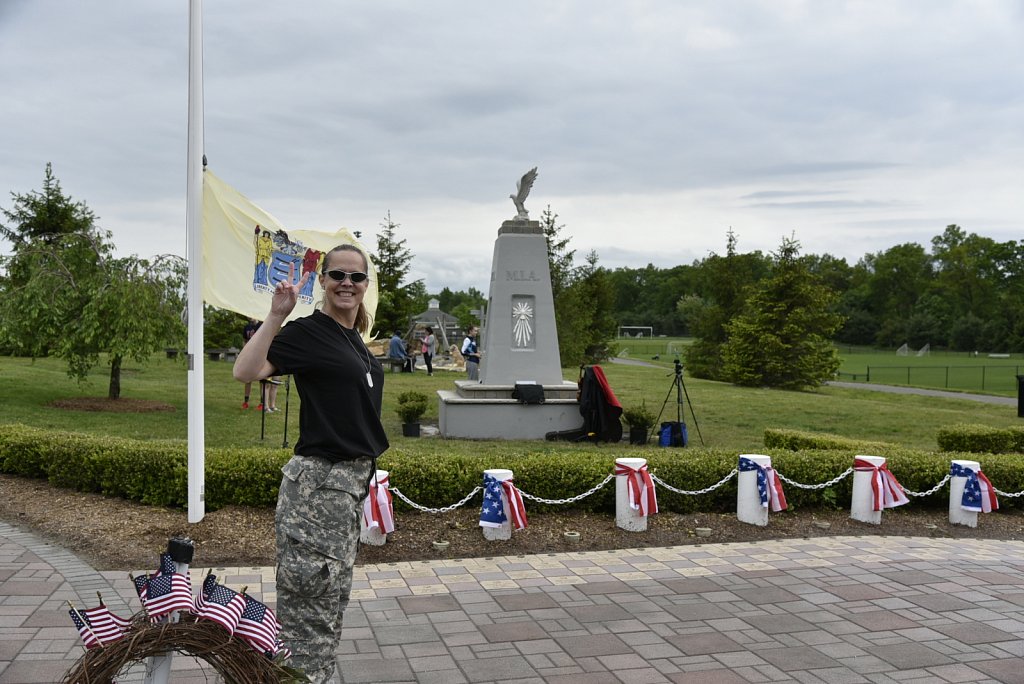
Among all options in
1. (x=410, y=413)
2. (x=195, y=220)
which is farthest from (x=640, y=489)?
(x=410, y=413)

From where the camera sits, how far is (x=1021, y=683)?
4484 mm

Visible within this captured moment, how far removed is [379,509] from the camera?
6840 mm

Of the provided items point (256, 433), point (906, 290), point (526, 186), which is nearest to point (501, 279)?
point (526, 186)

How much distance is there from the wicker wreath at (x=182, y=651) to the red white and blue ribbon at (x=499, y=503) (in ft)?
14.6

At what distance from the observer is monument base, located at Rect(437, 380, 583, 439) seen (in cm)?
1391

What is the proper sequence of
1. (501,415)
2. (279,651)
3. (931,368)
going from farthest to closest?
1. (931,368)
2. (501,415)
3. (279,651)

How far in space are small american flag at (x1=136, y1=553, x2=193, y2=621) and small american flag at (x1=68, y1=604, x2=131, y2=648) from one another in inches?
4.3

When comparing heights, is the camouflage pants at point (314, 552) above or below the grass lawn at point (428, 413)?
above

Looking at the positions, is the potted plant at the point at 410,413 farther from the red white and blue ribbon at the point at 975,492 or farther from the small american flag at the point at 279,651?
the small american flag at the point at 279,651

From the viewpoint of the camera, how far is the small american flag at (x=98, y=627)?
8.66 ft

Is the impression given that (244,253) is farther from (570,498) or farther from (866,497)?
(866,497)

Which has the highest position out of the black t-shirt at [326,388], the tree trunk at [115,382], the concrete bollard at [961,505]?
the black t-shirt at [326,388]

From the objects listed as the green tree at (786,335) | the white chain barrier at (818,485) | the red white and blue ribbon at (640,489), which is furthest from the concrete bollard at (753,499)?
the green tree at (786,335)

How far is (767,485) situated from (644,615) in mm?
2938
